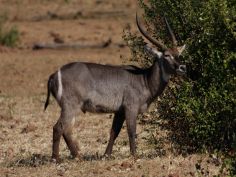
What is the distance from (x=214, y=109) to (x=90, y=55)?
38.0 ft

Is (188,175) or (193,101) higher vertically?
(193,101)

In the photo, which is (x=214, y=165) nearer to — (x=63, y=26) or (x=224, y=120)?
(x=224, y=120)

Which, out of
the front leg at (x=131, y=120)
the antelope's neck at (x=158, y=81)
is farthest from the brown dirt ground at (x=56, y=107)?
the antelope's neck at (x=158, y=81)

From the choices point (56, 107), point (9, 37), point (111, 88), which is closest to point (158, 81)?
point (111, 88)

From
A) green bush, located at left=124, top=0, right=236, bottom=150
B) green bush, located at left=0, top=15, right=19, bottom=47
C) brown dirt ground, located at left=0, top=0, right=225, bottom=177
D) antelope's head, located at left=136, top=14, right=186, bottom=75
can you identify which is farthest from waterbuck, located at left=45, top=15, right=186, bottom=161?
green bush, located at left=0, top=15, right=19, bottom=47

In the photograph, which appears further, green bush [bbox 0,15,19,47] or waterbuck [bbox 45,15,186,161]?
green bush [bbox 0,15,19,47]

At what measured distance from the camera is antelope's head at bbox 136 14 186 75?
33.6 ft

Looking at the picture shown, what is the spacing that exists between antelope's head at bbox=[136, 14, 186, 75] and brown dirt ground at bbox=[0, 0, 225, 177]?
65 cm

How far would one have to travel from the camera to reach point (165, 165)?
30.6ft

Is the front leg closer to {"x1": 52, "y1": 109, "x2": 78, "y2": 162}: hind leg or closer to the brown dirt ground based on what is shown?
the brown dirt ground

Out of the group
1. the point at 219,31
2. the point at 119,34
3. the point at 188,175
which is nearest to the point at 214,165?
the point at 188,175

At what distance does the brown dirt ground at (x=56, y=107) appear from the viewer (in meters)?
9.45

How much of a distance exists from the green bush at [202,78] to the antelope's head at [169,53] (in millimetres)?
118

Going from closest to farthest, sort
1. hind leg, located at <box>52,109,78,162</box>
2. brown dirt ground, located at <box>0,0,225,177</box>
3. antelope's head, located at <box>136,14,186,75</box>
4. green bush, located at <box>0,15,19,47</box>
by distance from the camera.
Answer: brown dirt ground, located at <box>0,0,225,177</box>, antelope's head, located at <box>136,14,186,75</box>, hind leg, located at <box>52,109,78,162</box>, green bush, located at <box>0,15,19,47</box>
